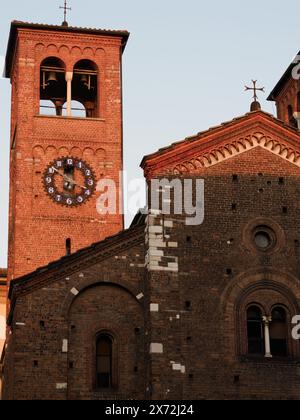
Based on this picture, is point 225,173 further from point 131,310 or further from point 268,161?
point 131,310

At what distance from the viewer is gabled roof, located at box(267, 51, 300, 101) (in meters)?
42.2

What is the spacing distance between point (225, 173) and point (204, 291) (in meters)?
3.46

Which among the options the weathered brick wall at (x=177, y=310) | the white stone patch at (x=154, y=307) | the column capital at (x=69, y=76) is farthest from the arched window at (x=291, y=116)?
the white stone patch at (x=154, y=307)

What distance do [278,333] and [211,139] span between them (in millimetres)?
5561

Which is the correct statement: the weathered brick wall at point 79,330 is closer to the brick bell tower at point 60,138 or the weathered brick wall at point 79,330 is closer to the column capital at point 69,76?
the brick bell tower at point 60,138

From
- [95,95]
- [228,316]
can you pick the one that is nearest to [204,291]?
[228,316]

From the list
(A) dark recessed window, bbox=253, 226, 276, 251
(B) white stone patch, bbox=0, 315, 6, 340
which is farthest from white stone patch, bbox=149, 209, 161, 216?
(B) white stone patch, bbox=0, 315, 6, 340

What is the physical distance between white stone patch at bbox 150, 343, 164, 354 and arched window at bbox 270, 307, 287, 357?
9.74 feet

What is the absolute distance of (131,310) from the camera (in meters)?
29.3

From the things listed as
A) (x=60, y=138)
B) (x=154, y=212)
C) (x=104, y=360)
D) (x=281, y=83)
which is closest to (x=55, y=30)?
(x=60, y=138)

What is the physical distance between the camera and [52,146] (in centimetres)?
4041

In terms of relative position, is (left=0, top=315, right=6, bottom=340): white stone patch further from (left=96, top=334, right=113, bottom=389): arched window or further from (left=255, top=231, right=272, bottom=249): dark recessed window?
(left=255, top=231, right=272, bottom=249): dark recessed window

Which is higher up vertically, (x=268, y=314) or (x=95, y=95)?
(x=95, y=95)
